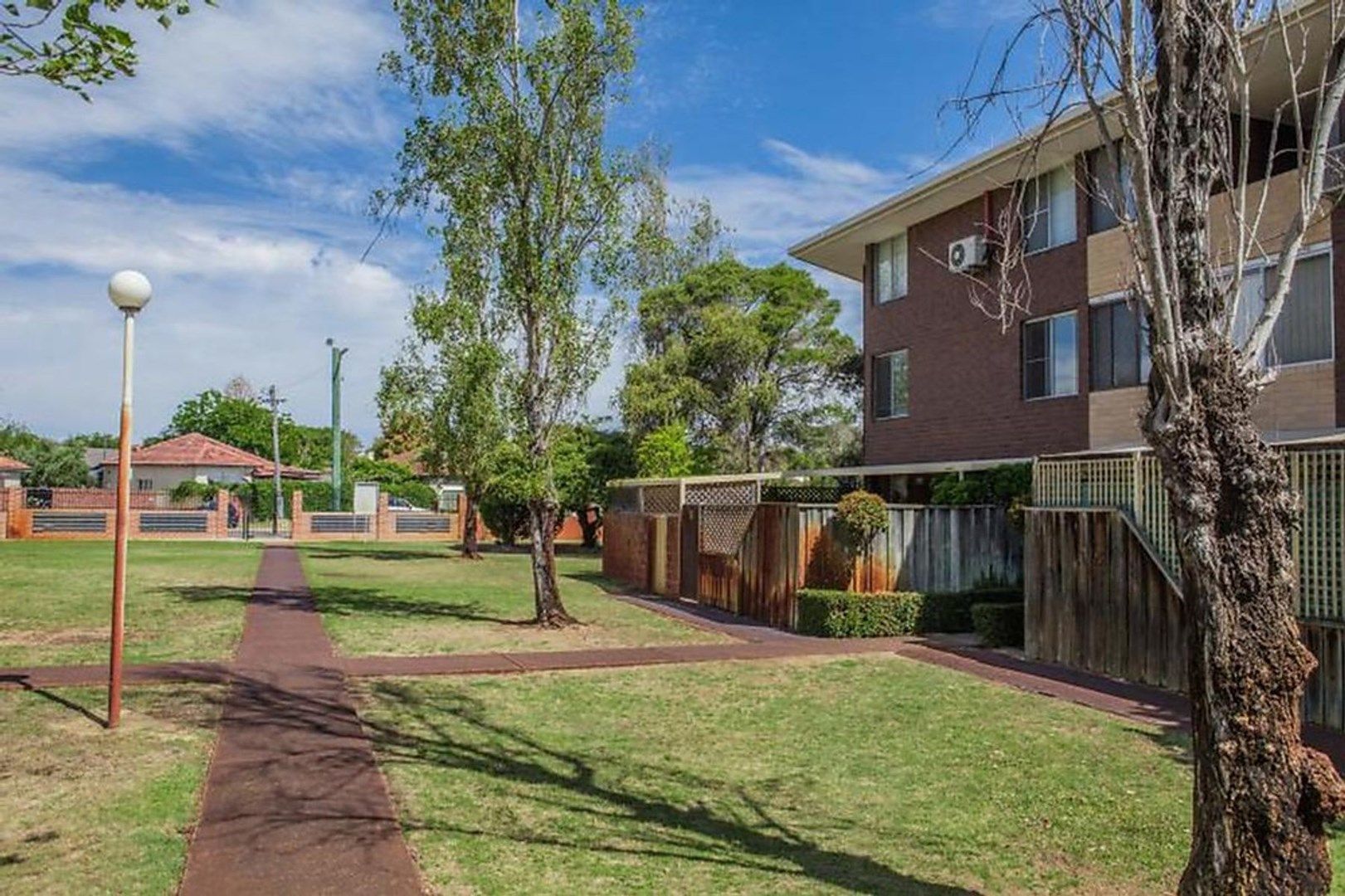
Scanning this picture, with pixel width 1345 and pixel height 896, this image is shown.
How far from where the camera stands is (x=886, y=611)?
14805 millimetres

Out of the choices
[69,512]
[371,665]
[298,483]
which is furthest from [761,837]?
[298,483]

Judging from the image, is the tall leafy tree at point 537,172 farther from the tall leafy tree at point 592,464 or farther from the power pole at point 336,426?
the power pole at point 336,426

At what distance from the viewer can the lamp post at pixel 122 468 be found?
26.7ft

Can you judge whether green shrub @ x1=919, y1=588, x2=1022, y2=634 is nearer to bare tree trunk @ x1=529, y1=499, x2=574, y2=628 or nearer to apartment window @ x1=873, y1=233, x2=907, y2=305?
bare tree trunk @ x1=529, y1=499, x2=574, y2=628

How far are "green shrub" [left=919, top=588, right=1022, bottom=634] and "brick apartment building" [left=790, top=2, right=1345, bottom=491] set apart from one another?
331cm

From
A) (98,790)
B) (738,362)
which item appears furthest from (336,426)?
(98,790)

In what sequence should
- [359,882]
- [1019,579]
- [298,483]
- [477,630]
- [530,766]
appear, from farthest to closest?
1. [298,483]
2. [1019,579]
3. [477,630]
4. [530,766]
5. [359,882]

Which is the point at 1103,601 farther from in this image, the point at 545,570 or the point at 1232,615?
the point at 1232,615

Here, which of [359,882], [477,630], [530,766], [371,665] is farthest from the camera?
[477,630]

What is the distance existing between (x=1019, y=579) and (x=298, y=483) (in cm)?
4537

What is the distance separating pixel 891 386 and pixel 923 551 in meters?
7.84

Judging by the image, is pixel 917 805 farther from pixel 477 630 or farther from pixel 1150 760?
pixel 477 630

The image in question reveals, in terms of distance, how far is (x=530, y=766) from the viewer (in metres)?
7.18

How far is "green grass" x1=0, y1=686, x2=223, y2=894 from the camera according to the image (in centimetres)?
498
